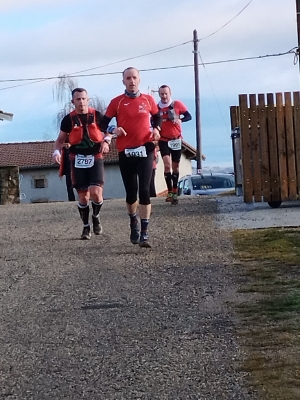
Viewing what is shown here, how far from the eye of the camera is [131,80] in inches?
388

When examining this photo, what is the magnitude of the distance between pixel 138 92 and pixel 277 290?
Result: 368 centimetres

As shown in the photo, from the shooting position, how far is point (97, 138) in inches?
418

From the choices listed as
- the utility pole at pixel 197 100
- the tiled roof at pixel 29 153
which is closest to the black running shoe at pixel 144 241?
the utility pole at pixel 197 100

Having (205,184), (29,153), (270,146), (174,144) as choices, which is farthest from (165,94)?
(29,153)

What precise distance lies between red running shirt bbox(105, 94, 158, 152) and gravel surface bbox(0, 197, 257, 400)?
1162 mm

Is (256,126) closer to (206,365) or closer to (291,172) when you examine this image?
(291,172)

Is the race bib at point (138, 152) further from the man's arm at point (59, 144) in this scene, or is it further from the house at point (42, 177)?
the house at point (42, 177)

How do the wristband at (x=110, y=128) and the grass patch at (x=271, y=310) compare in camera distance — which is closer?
the grass patch at (x=271, y=310)

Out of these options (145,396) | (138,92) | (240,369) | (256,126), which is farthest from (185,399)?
(256,126)

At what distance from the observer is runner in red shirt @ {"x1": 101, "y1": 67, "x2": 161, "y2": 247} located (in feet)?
32.3

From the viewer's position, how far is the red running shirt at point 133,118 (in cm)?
987

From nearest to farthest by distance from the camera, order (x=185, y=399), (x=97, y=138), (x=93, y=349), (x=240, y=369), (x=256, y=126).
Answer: (x=185, y=399)
(x=240, y=369)
(x=93, y=349)
(x=97, y=138)
(x=256, y=126)

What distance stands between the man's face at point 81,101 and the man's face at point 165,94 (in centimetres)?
414

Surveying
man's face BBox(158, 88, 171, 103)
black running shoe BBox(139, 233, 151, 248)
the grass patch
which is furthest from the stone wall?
the grass patch
